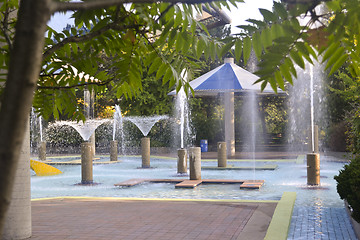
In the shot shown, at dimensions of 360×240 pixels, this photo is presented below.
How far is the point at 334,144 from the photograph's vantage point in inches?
1174

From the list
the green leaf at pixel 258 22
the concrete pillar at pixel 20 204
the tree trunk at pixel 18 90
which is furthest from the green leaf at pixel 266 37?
the concrete pillar at pixel 20 204

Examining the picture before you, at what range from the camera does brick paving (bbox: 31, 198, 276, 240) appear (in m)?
7.67

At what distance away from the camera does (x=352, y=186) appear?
676cm

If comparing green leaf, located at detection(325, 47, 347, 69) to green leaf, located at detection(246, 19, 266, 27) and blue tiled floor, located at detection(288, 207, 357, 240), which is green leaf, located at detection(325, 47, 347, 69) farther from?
blue tiled floor, located at detection(288, 207, 357, 240)

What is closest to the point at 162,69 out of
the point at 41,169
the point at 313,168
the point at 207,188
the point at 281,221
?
the point at 281,221

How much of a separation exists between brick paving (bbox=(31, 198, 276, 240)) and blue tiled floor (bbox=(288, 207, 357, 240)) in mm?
500

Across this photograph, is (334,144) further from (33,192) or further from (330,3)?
(330,3)

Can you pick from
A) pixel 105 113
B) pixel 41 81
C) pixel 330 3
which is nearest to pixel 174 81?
pixel 41 81

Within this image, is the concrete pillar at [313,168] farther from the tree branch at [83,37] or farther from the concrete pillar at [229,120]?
the concrete pillar at [229,120]

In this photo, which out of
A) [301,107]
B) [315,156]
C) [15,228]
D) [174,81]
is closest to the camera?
[174,81]

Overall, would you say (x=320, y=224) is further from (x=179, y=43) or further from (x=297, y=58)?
(x=297, y=58)

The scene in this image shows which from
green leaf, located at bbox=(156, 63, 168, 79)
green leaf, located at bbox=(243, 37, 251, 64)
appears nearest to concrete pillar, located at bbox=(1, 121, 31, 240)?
green leaf, located at bbox=(156, 63, 168, 79)

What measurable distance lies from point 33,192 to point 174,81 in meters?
11.8

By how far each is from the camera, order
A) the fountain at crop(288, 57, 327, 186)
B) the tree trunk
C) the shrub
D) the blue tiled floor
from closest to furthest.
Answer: the tree trunk
the shrub
the blue tiled floor
the fountain at crop(288, 57, 327, 186)
